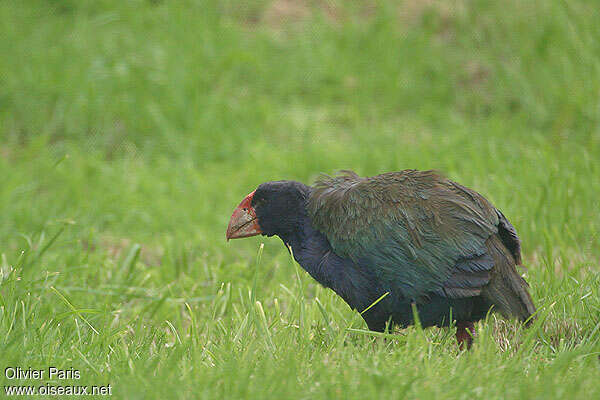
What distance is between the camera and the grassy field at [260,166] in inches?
100

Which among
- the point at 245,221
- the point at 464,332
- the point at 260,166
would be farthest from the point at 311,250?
the point at 260,166

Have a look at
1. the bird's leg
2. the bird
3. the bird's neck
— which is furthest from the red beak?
the bird's leg

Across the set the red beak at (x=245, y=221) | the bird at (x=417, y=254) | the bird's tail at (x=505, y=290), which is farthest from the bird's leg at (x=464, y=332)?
the red beak at (x=245, y=221)

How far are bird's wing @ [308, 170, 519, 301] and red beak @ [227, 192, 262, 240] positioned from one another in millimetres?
366

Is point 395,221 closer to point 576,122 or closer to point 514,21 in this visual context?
point 576,122

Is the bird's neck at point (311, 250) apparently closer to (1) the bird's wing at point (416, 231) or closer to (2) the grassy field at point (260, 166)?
(1) the bird's wing at point (416, 231)

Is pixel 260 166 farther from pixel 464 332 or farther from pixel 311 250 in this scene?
pixel 464 332

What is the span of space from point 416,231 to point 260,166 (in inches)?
129

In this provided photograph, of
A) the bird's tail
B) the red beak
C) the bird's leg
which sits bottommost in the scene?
the bird's leg

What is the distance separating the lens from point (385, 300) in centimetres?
285

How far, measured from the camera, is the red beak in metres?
3.22

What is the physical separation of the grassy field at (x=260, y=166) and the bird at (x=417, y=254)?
4.9 inches

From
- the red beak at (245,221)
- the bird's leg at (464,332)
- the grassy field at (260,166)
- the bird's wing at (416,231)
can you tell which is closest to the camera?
the grassy field at (260,166)

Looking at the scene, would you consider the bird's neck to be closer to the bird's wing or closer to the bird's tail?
the bird's wing
